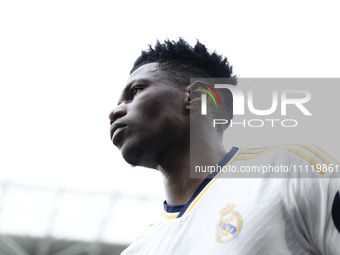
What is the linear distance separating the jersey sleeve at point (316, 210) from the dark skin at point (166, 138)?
0.60 m

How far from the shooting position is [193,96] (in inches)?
89.1

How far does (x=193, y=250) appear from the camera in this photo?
1.62 m

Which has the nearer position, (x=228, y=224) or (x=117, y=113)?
(x=228, y=224)

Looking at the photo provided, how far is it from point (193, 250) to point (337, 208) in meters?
0.62

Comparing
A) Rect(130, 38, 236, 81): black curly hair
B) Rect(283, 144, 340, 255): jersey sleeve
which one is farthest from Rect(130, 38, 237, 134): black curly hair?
Rect(283, 144, 340, 255): jersey sleeve

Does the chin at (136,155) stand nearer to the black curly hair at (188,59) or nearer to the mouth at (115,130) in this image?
the mouth at (115,130)

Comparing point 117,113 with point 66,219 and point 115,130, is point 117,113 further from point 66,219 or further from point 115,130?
point 66,219

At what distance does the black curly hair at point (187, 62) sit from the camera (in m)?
2.39

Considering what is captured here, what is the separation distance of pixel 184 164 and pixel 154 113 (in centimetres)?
32

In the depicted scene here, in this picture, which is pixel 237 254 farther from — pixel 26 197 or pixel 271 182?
pixel 26 197

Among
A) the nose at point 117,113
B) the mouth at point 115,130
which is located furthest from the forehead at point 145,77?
the mouth at point 115,130

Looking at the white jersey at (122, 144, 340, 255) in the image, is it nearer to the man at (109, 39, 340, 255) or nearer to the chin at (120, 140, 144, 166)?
the man at (109, 39, 340, 255)

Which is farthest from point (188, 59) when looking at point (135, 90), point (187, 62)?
point (135, 90)

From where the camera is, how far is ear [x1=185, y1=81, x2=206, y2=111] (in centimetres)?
221
